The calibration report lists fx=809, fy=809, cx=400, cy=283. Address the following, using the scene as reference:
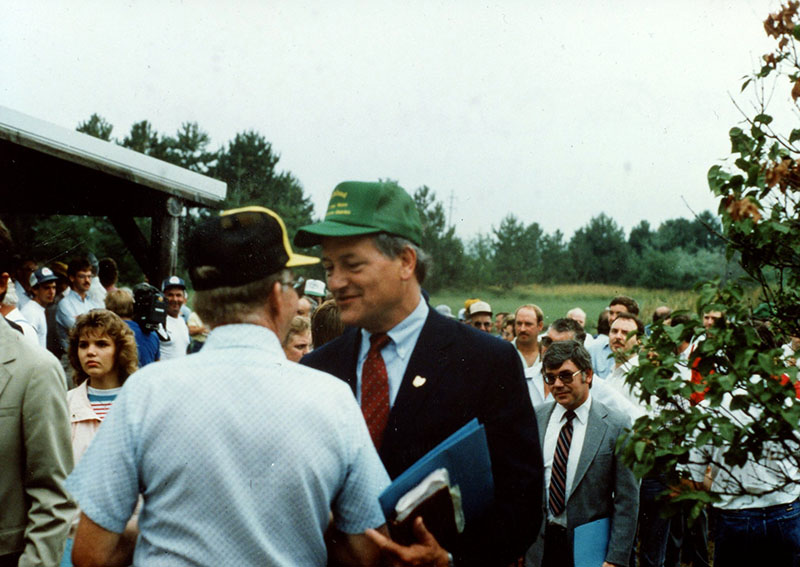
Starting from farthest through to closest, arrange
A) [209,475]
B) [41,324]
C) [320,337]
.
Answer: [41,324], [320,337], [209,475]

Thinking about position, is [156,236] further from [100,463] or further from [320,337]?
[100,463]

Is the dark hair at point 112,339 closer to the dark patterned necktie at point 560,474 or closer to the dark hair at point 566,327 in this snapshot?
the dark patterned necktie at point 560,474

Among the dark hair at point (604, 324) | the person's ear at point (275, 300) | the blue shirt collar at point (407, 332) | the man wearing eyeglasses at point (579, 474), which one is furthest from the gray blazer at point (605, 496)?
the dark hair at point (604, 324)

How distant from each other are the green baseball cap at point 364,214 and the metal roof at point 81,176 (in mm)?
4951

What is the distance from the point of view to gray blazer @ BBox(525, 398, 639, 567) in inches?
171

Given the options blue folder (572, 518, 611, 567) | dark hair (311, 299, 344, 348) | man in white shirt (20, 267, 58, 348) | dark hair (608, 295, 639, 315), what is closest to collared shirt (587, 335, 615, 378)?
dark hair (608, 295, 639, 315)

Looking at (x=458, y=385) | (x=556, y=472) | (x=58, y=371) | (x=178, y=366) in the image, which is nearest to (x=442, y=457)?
(x=458, y=385)

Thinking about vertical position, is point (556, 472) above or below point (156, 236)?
below

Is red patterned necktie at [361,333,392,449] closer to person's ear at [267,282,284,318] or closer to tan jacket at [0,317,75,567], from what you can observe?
person's ear at [267,282,284,318]

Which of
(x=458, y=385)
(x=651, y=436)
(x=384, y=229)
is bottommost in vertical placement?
(x=651, y=436)

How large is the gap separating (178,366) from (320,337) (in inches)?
114

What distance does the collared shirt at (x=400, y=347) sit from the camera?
7.84 feet

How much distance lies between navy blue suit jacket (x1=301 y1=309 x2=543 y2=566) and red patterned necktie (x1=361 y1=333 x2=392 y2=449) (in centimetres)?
4

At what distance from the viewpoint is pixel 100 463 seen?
178 cm
